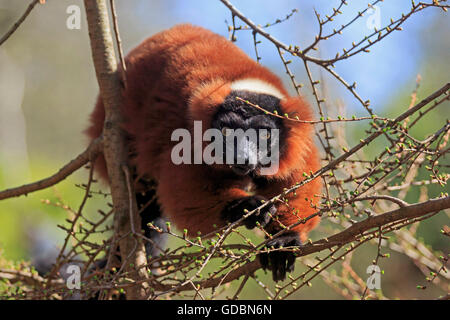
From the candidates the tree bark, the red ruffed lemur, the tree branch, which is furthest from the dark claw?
the tree branch

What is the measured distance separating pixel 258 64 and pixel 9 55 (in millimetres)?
15725

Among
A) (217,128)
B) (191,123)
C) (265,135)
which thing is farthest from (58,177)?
(265,135)

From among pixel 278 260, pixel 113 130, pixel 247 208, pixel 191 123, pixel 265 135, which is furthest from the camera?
pixel 113 130

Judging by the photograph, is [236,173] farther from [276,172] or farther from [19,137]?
[19,137]

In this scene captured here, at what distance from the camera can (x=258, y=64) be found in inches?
161

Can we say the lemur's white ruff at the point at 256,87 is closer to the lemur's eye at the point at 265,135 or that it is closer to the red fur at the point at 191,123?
the red fur at the point at 191,123

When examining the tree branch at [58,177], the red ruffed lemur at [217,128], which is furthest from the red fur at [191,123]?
the tree branch at [58,177]

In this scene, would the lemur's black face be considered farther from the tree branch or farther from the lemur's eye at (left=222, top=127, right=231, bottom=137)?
the tree branch

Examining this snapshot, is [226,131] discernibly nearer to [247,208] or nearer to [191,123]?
[191,123]

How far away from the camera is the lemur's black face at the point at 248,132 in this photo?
3.40m

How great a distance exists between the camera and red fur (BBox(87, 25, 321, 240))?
3650 mm

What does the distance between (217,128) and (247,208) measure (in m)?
0.58

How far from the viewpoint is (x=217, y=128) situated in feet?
11.9
